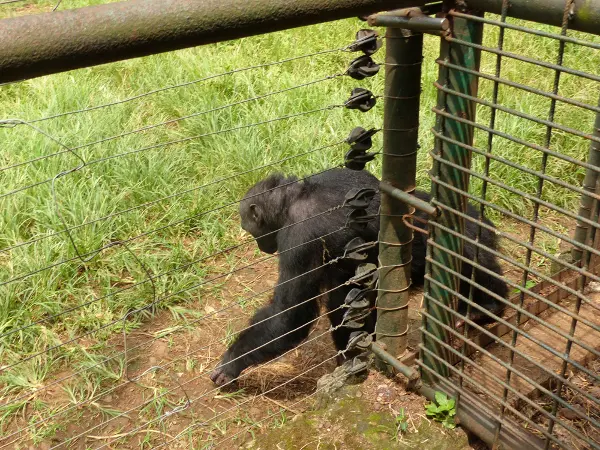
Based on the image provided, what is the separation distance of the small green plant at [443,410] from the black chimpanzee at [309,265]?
0.99 m

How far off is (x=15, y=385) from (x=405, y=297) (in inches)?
83.3

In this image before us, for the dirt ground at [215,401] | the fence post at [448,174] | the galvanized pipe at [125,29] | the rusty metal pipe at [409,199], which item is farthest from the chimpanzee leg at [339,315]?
the galvanized pipe at [125,29]

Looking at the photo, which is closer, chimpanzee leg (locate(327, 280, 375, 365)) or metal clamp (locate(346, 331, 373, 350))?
metal clamp (locate(346, 331, 373, 350))

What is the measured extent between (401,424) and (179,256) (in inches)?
87.7

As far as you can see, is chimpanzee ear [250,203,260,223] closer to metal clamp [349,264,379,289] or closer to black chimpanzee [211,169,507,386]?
black chimpanzee [211,169,507,386]

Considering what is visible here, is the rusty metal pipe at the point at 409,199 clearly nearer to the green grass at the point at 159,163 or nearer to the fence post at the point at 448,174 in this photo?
the fence post at the point at 448,174

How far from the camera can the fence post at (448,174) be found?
1.89 meters

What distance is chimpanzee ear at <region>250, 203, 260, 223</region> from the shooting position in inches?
149

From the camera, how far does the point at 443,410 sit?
7.38 ft

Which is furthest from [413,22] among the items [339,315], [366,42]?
[339,315]

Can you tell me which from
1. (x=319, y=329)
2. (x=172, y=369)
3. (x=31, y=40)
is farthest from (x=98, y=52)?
(x=319, y=329)

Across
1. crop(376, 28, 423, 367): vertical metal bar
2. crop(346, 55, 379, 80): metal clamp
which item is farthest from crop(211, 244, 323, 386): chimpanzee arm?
crop(346, 55, 379, 80): metal clamp

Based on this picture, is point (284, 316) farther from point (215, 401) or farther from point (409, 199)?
point (409, 199)

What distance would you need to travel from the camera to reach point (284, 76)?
5469 millimetres
